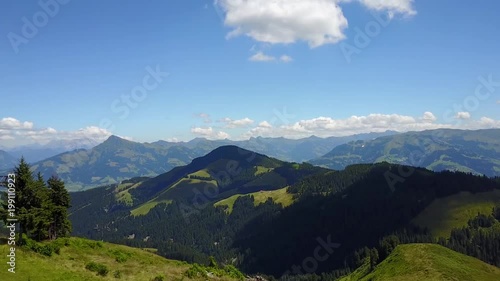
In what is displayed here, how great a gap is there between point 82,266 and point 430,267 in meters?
94.9

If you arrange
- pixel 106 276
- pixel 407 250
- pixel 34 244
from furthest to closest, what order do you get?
pixel 407 250 < pixel 34 244 < pixel 106 276

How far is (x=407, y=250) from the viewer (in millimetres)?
120875

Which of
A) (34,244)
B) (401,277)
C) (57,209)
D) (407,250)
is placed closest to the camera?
(34,244)

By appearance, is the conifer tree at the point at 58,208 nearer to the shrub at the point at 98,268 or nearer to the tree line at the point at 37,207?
the tree line at the point at 37,207


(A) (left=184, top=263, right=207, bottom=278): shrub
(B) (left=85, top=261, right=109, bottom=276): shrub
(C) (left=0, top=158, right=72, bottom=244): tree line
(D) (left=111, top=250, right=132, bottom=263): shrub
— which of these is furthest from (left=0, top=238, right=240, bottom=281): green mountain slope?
(C) (left=0, top=158, right=72, bottom=244): tree line

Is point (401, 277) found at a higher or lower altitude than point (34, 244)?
lower

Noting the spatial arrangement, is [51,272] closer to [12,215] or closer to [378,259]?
[12,215]

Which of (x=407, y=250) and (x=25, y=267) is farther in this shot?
(x=407, y=250)

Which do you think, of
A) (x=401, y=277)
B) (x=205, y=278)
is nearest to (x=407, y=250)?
(x=401, y=277)

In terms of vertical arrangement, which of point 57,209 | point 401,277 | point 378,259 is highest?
point 57,209

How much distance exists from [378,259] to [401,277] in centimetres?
6693

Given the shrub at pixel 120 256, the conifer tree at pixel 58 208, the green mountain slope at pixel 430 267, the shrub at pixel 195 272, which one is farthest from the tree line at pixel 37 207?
the green mountain slope at pixel 430 267

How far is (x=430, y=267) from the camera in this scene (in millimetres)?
100562

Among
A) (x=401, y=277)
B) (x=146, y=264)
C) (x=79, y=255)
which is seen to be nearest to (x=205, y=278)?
(x=146, y=264)
